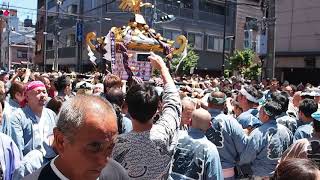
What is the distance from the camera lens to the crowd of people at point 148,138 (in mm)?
1991

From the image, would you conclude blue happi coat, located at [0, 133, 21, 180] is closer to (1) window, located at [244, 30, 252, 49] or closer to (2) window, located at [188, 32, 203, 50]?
(1) window, located at [244, 30, 252, 49]

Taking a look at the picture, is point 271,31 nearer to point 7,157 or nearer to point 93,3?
point 7,157

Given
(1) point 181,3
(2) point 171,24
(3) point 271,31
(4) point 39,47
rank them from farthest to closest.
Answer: (4) point 39,47, (1) point 181,3, (2) point 171,24, (3) point 271,31

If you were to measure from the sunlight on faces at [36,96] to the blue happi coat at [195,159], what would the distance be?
5.46 ft

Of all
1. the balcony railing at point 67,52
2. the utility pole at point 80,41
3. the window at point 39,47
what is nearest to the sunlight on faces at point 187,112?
the utility pole at point 80,41

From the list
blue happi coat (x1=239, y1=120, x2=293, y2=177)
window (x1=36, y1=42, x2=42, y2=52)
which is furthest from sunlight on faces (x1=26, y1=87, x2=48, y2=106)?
window (x1=36, y1=42, x2=42, y2=52)

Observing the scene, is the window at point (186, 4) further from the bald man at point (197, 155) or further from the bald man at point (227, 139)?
the bald man at point (197, 155)

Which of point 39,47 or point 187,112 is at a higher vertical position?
point 39,47

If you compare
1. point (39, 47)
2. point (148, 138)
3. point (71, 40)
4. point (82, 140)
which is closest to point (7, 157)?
point (148, 138)

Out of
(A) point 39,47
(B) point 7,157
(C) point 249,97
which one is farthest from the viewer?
(A) point 39,47

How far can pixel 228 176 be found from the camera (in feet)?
16.3

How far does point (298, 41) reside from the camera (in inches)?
1089

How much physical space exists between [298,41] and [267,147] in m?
24.0

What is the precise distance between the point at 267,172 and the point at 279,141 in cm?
38
